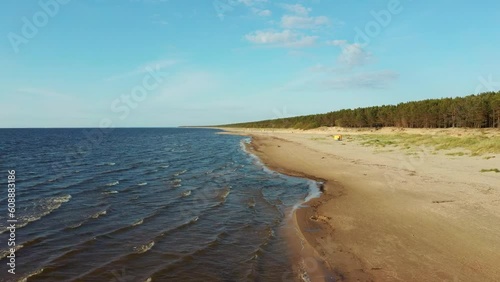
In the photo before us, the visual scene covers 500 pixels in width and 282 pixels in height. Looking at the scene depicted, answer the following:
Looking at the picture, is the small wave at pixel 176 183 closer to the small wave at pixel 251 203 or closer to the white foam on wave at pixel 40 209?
the white foam on wave at pixel 40 209

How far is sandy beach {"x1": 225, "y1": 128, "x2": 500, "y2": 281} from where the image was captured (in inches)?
401

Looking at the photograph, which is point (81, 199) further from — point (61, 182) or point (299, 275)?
point (299, 275)

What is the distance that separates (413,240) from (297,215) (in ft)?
19.9

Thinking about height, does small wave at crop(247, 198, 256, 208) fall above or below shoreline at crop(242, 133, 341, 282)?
below

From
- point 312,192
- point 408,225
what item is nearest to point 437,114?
point 312,192

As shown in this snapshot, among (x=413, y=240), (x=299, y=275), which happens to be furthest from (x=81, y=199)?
(x=413, y=240)

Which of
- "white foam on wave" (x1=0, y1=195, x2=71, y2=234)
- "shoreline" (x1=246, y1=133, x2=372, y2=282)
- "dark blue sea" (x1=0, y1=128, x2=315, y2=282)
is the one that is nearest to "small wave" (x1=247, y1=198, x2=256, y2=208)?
"dark blue sea" (x1=0, y1=128, x2=315, y2=282)

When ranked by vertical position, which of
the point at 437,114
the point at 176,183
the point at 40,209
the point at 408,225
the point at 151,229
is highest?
the point at 437,114

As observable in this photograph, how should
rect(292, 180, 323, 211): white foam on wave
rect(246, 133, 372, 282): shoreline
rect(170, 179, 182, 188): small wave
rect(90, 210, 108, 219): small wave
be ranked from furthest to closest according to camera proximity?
rect(170, 179, 182, 188): small wave < rect(292, 180, 323, 211): white foam on wave < rect(90, 210, 108, 219): small wave < rect(246, 133, 372, 282): shoreline

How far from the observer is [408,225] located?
46.6 ft

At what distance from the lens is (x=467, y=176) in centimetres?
2348

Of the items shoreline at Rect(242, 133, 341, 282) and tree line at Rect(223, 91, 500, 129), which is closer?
shoreline at Rect(242, 133, 341, 282)

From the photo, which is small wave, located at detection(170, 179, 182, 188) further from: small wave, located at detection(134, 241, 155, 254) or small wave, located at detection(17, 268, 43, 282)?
small wave, located at detection(17, 268, 43, 282)

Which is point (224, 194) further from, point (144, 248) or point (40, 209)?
point (40, 209)
